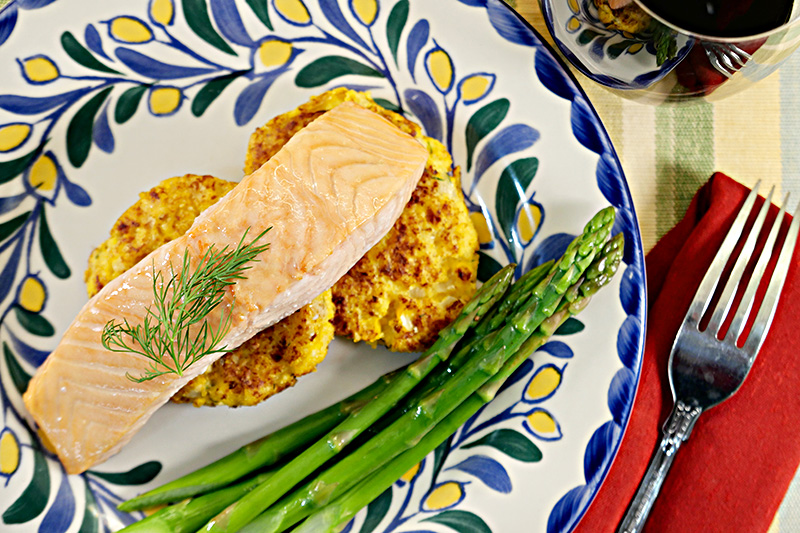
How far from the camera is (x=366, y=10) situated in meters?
3.03

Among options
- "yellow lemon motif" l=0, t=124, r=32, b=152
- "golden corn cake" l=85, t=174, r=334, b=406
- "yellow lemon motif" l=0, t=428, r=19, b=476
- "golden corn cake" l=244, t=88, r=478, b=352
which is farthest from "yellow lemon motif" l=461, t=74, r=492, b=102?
"yellow lemon motif" l=0, t=428, r=19, b=476

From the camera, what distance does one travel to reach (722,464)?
300 cm

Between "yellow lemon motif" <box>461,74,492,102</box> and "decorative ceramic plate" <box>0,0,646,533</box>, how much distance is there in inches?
0.6

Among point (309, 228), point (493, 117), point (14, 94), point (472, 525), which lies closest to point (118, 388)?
point (309, 228)

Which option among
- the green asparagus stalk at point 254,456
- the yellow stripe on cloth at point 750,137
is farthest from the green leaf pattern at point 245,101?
the yellow stripe on cloth at point 750,137

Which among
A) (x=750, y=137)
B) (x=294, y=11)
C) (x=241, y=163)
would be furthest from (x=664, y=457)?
(x=294, y=11)

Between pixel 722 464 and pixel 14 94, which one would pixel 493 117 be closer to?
pixel 722 464

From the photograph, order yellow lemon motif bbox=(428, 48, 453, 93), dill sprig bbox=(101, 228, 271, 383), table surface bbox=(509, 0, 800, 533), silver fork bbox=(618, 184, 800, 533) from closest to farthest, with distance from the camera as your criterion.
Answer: dill sprig bbox=(101, 228, 271, 383)
silver fork bbox=(618, 184, 800, 533)
yellow lemon motif bbox=(428, 48, 453, 93)
table surface bbox=(509, 0, 800, 533)

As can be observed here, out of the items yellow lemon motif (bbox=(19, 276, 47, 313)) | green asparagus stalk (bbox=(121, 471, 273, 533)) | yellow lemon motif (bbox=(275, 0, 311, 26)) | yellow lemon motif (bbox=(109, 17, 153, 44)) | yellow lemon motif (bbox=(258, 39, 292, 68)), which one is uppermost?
yellow lemon motif (bbox=(275, 0, 311, 26))

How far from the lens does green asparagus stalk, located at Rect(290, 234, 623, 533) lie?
2.67 metres

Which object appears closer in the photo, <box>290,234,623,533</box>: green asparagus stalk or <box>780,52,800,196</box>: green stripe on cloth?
<box>290,234,623,533</box>: green asparagus stalk

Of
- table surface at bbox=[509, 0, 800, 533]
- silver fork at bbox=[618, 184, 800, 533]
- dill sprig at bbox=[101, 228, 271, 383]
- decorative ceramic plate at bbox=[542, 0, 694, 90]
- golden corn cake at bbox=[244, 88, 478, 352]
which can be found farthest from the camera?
table surface at bbox=[509, 0, 800, 533]

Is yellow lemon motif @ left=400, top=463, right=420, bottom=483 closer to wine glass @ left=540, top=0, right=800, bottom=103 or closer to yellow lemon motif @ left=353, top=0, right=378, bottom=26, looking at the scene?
wine glass @ left=540, top=0, right=800, bottom=103

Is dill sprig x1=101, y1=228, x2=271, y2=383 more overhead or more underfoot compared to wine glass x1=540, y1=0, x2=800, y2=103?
more underfoot
